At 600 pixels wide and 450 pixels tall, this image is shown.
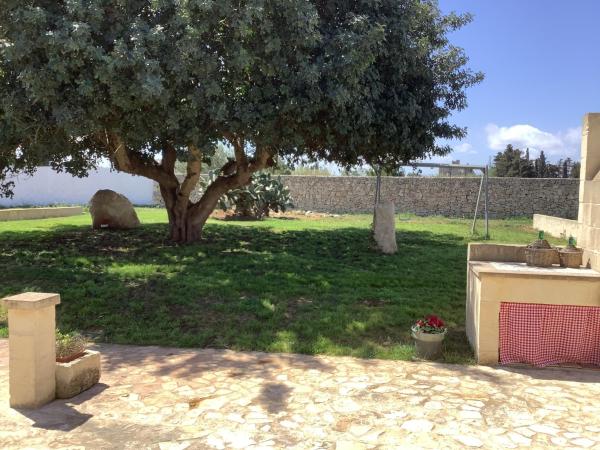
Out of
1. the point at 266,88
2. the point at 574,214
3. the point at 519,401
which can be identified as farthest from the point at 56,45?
the point at 574,214

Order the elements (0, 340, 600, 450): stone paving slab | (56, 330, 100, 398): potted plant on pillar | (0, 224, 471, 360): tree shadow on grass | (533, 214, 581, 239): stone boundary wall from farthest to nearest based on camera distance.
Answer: (533, 214, 581, 239): stone boundary wall → (0, 224, 471, 360): tree shadow on grass → (56, 330, 100, 398): potted plant on pillar → (0, 340, 600, 450): stone paving slab

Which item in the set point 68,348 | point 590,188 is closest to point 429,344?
point 590,188

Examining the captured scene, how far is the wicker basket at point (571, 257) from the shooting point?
5762mm

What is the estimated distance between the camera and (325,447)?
3.61 meters

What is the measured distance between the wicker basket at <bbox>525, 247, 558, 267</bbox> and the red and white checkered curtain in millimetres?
565

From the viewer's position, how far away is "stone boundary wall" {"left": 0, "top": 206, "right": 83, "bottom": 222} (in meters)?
19.2

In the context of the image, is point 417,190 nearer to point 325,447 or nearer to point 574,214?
point 574,214

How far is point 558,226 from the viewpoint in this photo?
53.5 feet

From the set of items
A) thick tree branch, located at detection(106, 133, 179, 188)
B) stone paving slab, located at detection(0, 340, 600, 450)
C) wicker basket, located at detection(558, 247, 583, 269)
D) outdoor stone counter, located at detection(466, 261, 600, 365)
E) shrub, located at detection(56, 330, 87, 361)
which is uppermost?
thick tree branch, located at detection(106, 133, 179, 188)

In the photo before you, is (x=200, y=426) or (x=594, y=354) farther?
(x=594, y=354)

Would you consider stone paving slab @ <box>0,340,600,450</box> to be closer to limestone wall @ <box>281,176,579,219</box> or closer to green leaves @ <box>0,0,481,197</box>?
green leaves @ <box>0,0,481,197</box>

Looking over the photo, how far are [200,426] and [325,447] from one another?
0.96m

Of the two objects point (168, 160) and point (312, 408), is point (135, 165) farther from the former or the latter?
point (312, 408)

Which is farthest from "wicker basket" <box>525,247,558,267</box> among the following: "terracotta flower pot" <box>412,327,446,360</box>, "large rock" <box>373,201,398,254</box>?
"large rock" <box>373,201,398,254</box>
